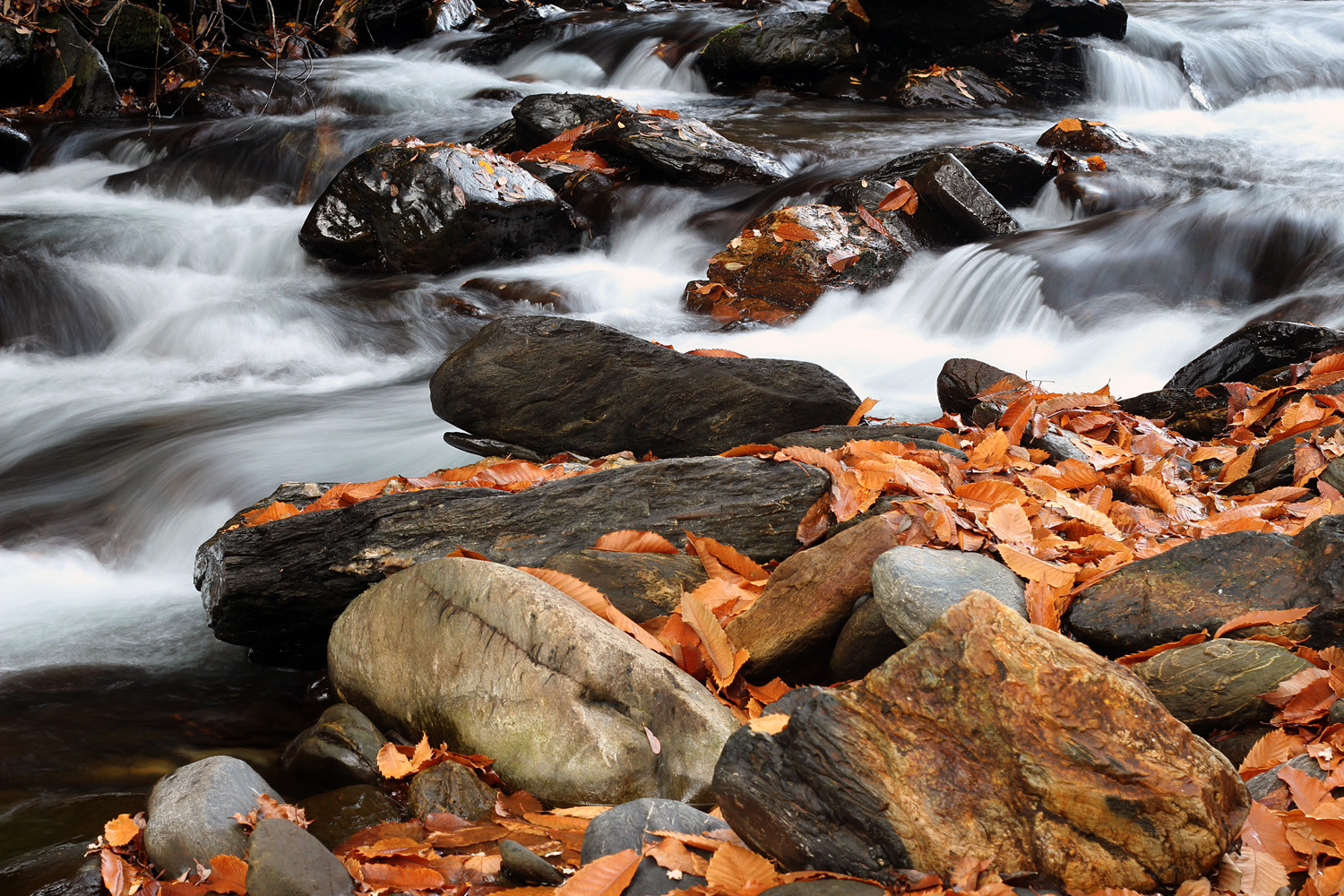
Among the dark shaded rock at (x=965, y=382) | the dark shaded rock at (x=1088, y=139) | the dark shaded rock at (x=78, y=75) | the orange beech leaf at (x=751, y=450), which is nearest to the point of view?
the orange beech leaf at (x=751, y=450)

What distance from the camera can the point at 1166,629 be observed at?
9.50 ft

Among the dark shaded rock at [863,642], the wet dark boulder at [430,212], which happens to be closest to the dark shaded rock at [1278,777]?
the dark shaded rock at [863,642]

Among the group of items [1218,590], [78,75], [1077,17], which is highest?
[78,75]

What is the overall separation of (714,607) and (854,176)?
777cm

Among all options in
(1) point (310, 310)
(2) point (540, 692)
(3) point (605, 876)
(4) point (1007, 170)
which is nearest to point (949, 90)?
(4) point (1007, 170)

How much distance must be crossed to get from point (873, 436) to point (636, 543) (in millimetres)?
1271

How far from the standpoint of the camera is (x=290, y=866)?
2.52 meters

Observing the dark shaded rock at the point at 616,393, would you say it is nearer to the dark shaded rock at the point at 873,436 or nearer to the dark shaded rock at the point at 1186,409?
the dark shaded rock at the point at 873,436

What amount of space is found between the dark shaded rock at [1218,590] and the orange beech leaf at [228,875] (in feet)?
7.94

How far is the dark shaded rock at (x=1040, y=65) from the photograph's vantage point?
14.3 metres

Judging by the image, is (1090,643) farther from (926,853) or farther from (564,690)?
(564,690)

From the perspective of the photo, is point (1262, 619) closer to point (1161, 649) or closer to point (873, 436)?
point (1161, 649)

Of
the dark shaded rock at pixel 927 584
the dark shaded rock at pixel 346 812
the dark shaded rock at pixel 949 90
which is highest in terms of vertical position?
the dark shaded rock at pixel 949 90

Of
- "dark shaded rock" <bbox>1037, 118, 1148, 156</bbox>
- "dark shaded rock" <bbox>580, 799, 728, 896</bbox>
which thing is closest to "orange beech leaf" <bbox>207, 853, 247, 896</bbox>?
"dark shaded rock" <bbox>580, 799, 728, 896</bbox>
